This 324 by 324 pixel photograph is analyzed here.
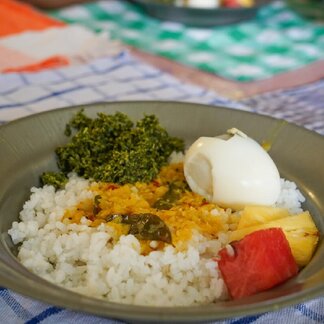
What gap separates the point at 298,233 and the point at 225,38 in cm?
129

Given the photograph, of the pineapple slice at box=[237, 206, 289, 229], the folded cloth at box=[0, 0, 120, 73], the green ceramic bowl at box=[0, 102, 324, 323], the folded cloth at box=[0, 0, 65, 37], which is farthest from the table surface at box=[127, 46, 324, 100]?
the pineapple slice at box=[237, 206, 289, 229]

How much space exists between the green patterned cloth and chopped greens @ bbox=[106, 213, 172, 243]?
924mm

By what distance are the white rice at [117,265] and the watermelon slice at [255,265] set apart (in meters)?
0.02

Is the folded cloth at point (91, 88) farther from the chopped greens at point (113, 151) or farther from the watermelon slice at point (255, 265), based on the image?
the watermelon slice at point (255, 265)

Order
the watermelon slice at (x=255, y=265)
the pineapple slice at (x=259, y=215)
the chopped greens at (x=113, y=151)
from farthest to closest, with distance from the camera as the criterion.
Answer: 1. the chopped greens at (x=113, y=151)
2. the pineapple slice at (x=259, y=215)
3. the watermelon slice at (x=255, y=265)

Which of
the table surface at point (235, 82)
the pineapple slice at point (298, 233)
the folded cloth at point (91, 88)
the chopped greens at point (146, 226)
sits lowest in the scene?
the table surface at point (235, 82)

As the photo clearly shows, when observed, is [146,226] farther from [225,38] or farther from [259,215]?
[225,38]

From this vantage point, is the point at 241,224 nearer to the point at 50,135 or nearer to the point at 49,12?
the point at 50,135

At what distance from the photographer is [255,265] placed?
2.38ft

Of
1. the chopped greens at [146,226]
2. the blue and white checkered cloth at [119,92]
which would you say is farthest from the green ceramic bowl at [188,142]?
the blue and white checkered cloth at [119,92]

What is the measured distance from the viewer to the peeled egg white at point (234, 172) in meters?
0.90

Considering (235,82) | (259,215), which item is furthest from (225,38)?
(259,215)

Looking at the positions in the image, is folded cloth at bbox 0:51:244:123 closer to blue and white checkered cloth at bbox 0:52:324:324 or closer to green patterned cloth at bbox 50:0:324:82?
blue and white checkered cloth at bbox 0:52:324:324

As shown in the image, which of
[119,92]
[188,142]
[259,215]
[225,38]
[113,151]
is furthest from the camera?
[225,38]
